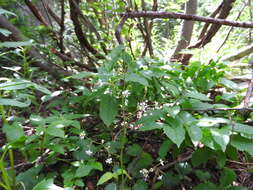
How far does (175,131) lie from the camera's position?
81 centimetres

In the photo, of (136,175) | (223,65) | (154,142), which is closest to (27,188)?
(136,175)

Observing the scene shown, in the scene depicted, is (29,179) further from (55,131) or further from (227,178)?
(227,178)

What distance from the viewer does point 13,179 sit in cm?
89

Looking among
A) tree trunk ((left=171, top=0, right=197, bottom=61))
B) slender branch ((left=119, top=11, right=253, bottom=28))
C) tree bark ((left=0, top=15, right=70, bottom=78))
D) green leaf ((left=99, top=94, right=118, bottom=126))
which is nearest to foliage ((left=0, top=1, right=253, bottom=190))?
green leaf ((left=99, top=94, right=118, bottom=126))

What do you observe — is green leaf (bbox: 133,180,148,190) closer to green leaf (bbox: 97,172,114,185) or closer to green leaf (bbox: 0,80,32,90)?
green leaf (bbox: 97,172,114,185)

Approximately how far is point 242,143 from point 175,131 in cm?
30

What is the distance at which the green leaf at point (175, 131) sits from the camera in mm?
765

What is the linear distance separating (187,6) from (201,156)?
3.35 meters

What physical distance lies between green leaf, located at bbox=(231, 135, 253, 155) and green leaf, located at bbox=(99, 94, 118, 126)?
1.91 feet

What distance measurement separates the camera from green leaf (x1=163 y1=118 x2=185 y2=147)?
0.76m

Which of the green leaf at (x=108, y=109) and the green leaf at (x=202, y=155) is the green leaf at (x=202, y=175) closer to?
the green leaf at (x=202, y=155)

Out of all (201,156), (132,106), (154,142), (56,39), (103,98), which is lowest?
(154,142)

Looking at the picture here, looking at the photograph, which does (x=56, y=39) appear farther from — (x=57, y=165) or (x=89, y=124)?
(x=57, y=165)

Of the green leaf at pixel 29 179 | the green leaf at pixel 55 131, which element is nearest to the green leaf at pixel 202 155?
the green leaf at pixel 55 131
